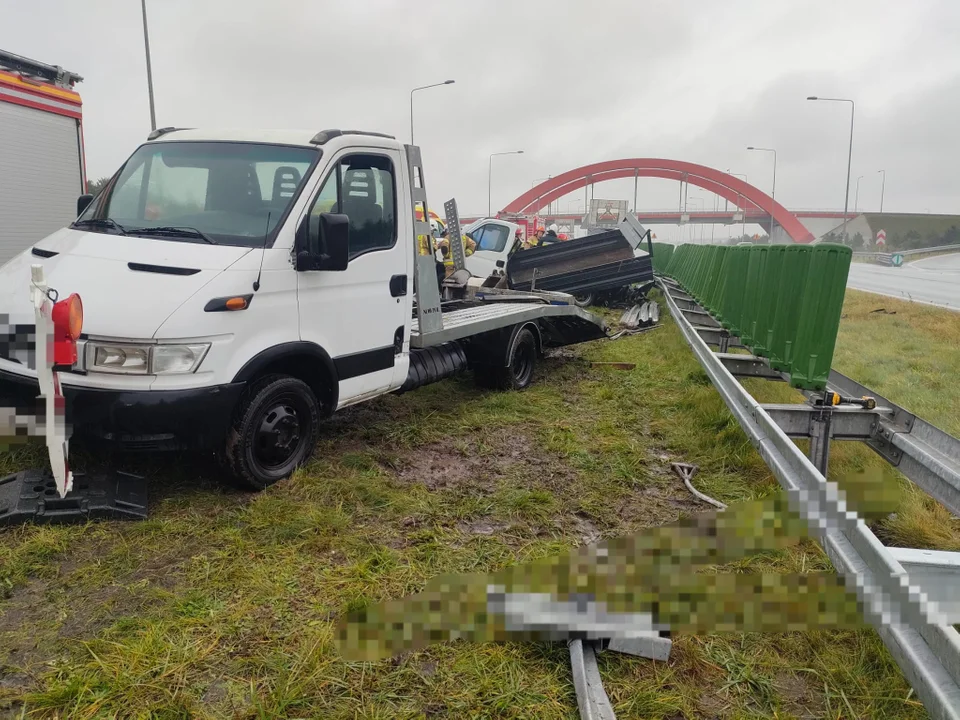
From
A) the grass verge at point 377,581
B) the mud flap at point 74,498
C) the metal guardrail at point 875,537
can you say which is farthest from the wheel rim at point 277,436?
the metal guardrail at point 875,537

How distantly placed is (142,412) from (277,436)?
884 mm

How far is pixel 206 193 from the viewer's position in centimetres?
463

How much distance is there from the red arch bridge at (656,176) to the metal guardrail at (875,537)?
273 ft

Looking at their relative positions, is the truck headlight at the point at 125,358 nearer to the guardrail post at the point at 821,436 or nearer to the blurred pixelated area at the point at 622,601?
the blurred pixelated area at the point at 622,601

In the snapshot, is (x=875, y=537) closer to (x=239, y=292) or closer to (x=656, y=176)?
(x=239, y=292)

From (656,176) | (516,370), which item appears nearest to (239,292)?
(516,370)

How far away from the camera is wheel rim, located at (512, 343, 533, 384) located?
7.79 metres

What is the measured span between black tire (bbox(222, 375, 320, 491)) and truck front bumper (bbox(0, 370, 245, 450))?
15 centimetres

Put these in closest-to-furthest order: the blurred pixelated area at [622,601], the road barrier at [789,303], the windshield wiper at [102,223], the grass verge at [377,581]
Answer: the grass verge at [377,581] → the blurred pixelated area at [622,601] → the windshield wiper at [102,223] → the road barrier at [789,303]

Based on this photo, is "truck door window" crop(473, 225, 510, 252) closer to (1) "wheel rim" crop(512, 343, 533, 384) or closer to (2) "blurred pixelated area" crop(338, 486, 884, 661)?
(1) "wheel rim" crop(512, 343, 533, 384)

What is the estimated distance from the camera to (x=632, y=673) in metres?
2.72

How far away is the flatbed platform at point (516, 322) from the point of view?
602 cm

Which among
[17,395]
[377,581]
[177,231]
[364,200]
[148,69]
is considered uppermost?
[148,69]

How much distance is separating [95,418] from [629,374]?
6.37 m
